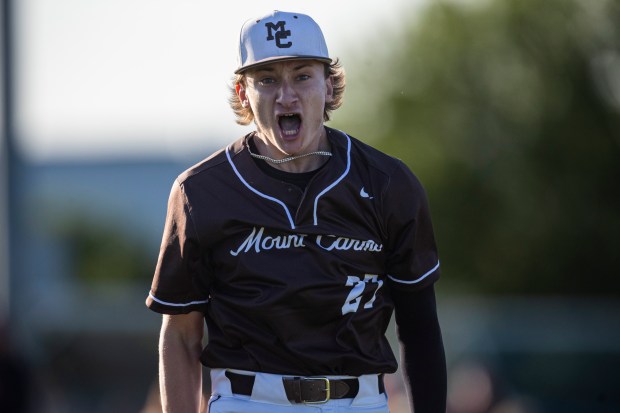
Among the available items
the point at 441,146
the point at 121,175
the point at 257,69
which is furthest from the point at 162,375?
the point at 121,175

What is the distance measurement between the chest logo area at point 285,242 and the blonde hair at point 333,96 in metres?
0.56

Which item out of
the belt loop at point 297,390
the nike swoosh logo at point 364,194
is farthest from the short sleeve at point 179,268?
the nike swoosh logo at point 364,194

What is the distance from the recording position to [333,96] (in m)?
5.00

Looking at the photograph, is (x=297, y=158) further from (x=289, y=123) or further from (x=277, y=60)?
(x=277, y=60)

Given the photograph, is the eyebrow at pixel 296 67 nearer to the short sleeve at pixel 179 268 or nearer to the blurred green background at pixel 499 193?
the short sleeve at pixel 179 268

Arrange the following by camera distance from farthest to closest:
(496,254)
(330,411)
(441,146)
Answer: (441,146) → (496,254) → (330,411)

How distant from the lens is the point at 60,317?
24453 millimetres

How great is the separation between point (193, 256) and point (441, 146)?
24677 mm

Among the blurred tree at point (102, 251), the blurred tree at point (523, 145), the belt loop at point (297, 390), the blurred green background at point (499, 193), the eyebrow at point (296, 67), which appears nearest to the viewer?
the belt loop at point (297, 390)

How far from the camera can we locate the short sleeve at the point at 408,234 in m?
4.71

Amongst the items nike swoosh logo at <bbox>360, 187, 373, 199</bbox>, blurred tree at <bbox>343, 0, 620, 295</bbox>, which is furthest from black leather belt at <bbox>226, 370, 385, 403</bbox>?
blurred tree at <bbox>343, 0, 620, 295</bbox>

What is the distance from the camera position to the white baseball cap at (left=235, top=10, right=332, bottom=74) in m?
4.63

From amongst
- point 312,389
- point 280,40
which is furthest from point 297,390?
point 280,40

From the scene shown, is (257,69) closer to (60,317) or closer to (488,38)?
(60,317)
